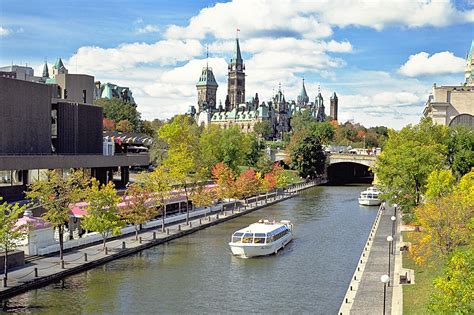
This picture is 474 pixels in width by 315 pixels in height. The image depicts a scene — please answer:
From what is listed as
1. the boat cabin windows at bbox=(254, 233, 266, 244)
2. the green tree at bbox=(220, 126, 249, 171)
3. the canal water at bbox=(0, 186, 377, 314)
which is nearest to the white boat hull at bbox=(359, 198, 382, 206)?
the green tree at bbox=(220, 126, 249, 171)

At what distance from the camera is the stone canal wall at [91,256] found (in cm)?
4122

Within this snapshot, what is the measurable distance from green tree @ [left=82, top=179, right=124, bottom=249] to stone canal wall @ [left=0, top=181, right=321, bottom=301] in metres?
1.77

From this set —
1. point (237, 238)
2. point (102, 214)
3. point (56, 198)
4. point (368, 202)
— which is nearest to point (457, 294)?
point (237, 238)

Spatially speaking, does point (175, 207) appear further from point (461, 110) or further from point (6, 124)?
point (461, 110)

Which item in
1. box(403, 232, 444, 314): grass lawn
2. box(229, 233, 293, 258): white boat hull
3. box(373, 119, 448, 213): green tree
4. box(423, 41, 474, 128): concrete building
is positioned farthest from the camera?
box(423, 41, 474, 128): concrete building

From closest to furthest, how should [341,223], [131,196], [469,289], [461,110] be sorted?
[469,289], [131,196], [341,223], [461,110]

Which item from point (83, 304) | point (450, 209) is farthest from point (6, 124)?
point (450, 209)

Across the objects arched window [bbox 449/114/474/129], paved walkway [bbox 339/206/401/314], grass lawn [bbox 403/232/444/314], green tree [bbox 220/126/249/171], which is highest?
arched window [bbox 449/114/474/129]

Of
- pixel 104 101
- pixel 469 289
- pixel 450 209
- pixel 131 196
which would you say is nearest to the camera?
pixel 469 289

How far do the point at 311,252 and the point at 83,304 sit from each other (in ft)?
81.7

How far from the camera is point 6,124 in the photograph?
2648 inches

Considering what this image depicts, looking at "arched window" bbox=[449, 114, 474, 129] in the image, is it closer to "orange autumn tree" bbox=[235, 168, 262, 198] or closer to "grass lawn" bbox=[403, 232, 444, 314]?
"orange autumn tree" bbox=[235, 168, 262, 198]

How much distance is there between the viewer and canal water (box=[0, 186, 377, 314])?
3869cm

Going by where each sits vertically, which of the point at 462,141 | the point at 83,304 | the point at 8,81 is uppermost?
the point at 8,81
